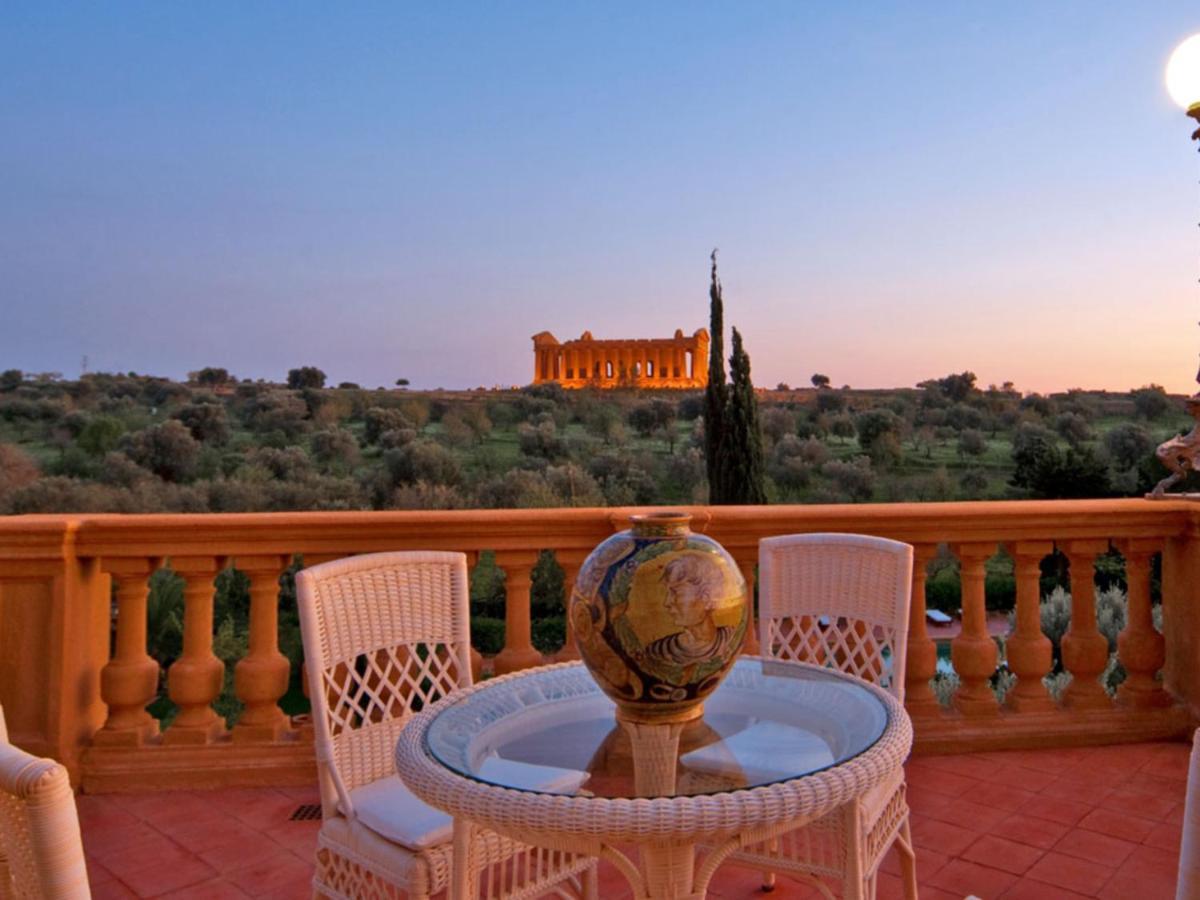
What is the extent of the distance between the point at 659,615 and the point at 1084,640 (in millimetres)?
2869

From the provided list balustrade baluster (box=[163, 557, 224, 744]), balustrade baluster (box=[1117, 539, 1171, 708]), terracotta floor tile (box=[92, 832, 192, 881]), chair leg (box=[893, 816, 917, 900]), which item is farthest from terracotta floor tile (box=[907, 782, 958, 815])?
balustrade baluster (box=[163, 557, 224, 744])

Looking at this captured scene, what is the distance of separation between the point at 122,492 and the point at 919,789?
12.3m

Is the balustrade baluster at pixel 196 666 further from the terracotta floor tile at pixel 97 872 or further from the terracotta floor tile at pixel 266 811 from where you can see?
the terracotta floor tile at pixel 97 872

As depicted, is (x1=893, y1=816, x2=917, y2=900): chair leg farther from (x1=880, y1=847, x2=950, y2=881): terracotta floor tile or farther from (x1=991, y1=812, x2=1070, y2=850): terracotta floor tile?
(x1=991, y1=812, x2=1070, y2=850): terracotta floor tile

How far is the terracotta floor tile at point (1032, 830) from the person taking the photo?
8.91 feet

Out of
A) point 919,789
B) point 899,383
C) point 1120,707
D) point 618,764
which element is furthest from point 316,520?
point 899,383

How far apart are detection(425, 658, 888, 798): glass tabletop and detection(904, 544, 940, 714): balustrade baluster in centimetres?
140

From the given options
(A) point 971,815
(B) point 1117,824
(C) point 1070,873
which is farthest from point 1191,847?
(B) point 1117,824

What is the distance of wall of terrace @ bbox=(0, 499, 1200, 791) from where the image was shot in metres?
3.01

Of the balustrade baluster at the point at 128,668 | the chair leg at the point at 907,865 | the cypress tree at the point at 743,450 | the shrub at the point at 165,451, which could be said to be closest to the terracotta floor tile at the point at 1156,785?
the chair leg at the point at 907,865

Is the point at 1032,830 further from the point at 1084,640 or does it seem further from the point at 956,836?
the point at 1084,640

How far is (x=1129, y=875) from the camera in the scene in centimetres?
251

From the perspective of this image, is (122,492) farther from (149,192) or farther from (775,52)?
(775,52)

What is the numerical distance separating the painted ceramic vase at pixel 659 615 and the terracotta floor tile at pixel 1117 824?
214cm
